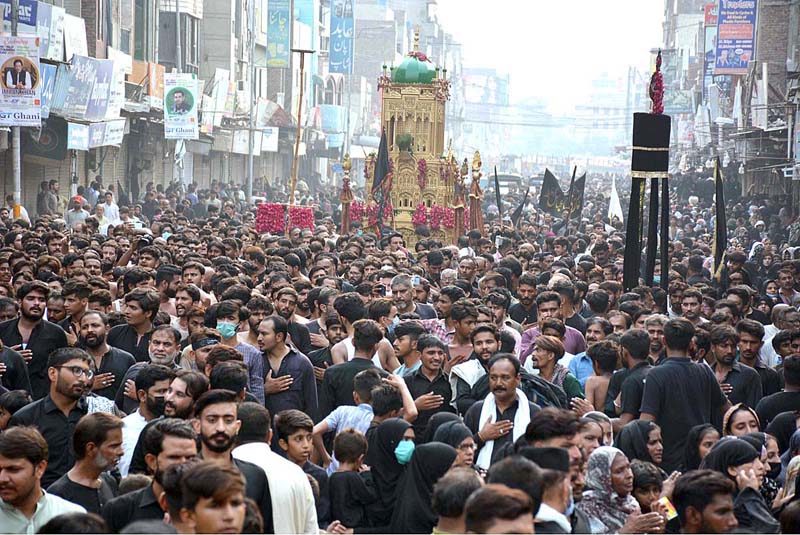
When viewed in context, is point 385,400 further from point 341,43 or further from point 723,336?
point 341,43

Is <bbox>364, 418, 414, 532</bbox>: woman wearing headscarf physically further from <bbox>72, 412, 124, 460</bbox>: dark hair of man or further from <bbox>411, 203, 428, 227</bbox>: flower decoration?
<bbox>411, 203, 428, 227</bbox>: flower decoration

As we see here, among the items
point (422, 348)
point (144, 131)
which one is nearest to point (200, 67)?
point (144, 131)

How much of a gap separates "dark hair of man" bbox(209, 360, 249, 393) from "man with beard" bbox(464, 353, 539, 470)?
1.26 meters

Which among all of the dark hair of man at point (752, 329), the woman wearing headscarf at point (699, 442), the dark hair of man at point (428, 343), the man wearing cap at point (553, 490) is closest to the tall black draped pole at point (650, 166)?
the dark hair of man at point (752, 329)

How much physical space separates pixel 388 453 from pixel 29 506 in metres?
2.14

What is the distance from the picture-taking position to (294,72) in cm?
7288

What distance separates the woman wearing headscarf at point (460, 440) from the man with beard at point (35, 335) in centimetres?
361

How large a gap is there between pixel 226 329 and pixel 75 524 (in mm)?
4908

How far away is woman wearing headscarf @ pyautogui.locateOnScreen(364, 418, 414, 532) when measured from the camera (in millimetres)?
7211

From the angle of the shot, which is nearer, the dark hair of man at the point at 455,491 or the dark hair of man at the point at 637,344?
the dark hair of man at the point at 455,491

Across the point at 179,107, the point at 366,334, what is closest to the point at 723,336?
the point at 366,334

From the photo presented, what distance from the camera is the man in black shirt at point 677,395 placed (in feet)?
27.8

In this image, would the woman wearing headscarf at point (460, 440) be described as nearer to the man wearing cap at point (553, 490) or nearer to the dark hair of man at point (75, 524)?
the man wearing cap at point (553, 490)

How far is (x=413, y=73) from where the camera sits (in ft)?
105
